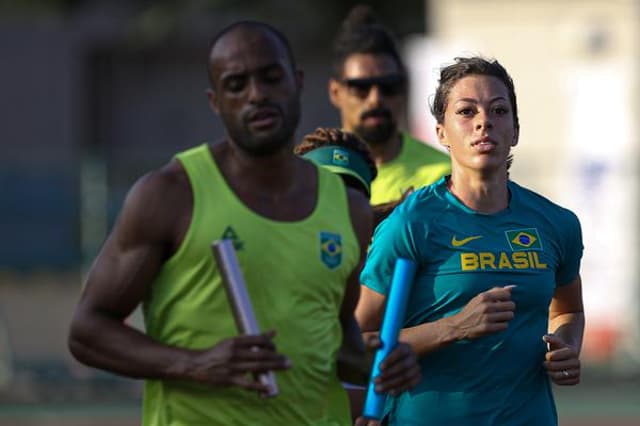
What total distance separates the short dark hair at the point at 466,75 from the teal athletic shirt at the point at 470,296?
335 mm

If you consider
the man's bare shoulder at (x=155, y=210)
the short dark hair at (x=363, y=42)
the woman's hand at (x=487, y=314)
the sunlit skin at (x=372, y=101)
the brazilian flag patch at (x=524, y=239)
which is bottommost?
the woman's hand at (x=487, y=314)

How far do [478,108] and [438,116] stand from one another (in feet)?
0.78

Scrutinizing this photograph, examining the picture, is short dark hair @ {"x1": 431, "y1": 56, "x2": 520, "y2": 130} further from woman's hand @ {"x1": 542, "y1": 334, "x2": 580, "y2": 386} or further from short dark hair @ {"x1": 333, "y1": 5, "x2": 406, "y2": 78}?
short dark hair @ {"x1": 333, "y1": 5, "x2": 406, "y2": 78}

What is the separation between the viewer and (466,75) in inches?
206

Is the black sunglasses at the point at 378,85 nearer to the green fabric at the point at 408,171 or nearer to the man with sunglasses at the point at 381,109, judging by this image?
the man with sunglasses at the point at 381,109

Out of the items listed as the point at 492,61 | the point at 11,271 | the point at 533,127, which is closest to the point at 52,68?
the point at 11,271

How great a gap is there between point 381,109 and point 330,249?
2.85m

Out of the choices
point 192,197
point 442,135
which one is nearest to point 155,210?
point 192,197

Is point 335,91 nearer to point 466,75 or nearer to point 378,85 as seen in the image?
point 378,85

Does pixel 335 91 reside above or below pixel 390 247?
above

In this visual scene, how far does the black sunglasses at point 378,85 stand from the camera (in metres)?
7.21

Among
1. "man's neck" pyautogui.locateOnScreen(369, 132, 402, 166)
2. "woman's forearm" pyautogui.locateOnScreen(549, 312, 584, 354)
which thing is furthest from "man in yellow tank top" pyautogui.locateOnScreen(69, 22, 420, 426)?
"man's neck" pyautogui.locateOnScreen(369, 132, 402, 166)

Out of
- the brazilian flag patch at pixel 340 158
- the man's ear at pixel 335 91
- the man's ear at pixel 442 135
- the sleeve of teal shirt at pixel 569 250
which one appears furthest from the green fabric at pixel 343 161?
the man's ear at pixel 335 91

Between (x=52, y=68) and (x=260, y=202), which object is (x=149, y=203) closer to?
(x=260, y=202)
